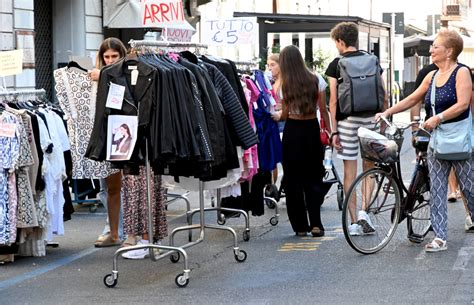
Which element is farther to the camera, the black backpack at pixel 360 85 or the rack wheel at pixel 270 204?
the rack wheel at pixel 270 204

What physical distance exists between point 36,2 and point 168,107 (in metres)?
12.8

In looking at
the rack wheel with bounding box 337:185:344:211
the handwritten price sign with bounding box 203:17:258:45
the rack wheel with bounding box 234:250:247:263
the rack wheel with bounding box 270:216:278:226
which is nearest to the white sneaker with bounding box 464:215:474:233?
the rack wheel with bounding box 270:216:278:226

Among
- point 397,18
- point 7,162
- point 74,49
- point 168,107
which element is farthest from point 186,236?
point 397,18

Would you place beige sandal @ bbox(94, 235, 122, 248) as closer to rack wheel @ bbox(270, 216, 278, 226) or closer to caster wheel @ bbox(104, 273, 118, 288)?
rack wheel @ bbox(270, 216, 278, 226)

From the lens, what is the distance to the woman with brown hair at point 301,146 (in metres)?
10.2

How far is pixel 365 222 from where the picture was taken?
911 centimetres

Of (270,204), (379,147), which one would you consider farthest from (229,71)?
(270,204)

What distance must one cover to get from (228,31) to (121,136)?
7.37 m

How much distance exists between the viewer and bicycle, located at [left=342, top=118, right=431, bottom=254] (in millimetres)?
8977

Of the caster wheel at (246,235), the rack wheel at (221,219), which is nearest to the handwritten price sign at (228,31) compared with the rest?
the rack wheel at (221,219)

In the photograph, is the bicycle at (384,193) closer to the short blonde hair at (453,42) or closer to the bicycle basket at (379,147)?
the bicycle basket at (379,147)

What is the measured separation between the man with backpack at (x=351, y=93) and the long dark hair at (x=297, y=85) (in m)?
0.22

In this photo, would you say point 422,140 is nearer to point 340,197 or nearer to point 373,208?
point 373,208

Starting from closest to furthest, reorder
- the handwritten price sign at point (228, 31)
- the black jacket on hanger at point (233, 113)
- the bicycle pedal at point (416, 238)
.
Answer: the black jacket on hanger at point (233, 113) < the bicycle pedal at point (416, 238) < the handwritten price sign at point (228, 31)
